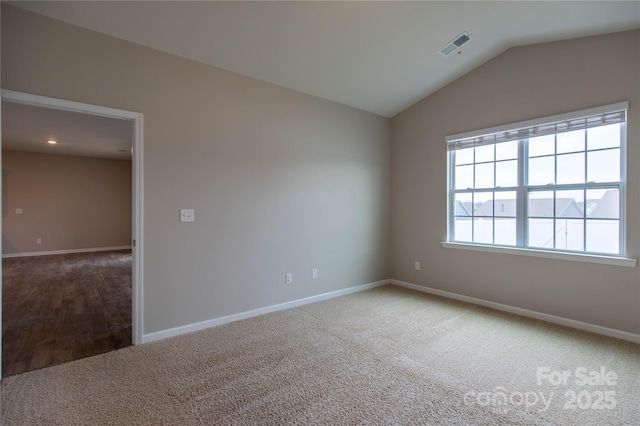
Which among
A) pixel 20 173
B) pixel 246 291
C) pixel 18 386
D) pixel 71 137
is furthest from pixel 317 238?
pixel 20 173

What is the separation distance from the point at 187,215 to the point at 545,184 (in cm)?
388

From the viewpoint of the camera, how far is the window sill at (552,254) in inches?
112

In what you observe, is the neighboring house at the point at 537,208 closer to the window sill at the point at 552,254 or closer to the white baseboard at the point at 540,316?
the window sill at the point at 552,254

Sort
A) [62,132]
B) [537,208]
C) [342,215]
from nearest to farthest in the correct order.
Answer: [537,208] < [342,215] < [62,132]

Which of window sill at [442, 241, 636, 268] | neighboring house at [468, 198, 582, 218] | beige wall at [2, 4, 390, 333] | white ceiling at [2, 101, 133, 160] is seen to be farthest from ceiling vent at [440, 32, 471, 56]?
white ceiling at [2, 101, 133, 160]

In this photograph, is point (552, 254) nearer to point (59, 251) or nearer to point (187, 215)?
point (187, 215)

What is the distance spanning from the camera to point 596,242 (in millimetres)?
3031

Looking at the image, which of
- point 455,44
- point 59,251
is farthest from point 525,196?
point 59,251

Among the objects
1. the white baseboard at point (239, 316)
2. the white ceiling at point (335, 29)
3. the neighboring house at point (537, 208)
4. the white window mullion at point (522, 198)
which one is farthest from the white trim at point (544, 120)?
the white baseboard at point (239, 316)

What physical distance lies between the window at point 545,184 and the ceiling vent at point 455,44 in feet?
3.46

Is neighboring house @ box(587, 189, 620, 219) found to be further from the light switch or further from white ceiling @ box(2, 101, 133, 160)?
white ceiling @ box(2, 101, 133, 160)

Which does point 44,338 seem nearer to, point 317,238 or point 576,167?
point 317,238

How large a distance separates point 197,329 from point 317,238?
5.78 ft

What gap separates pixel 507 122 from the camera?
3.57 meters
